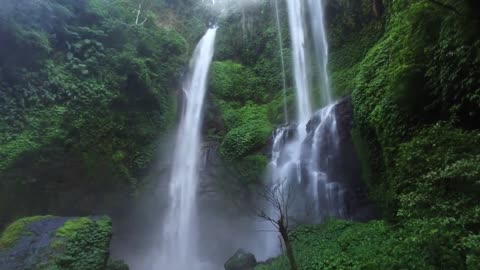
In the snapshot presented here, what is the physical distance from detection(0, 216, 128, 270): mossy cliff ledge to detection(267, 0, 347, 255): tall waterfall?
17.6 feet

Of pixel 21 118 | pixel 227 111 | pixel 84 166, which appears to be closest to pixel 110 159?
pixel 84 166

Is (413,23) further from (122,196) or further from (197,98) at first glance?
(197,98)

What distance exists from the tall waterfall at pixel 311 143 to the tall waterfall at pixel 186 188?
3660 mm

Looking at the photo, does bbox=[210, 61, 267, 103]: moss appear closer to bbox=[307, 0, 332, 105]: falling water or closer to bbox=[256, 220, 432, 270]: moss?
bbox=[307, 0, 332, 105]: falling water

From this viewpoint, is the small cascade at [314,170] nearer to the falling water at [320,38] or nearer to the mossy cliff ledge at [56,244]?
the falling water at [320,38]

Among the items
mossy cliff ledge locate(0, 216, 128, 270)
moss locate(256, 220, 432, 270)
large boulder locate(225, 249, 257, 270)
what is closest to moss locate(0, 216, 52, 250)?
mossy cliff ledge locate(0, 216, 128, 270)

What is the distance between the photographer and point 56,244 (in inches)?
385

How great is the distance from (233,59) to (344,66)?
773 centimetres

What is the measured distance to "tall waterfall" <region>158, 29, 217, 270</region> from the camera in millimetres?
15438

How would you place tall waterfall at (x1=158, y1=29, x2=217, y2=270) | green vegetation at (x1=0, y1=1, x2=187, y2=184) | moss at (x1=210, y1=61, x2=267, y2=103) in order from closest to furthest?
green vegetation at (x1=0, y1=1, x2=187, y2=184)
tall waterfall at (x1=158, y1=29, x2=217, y2=270)
moss at (x1=210, y1=61, x2=267, y2=103)

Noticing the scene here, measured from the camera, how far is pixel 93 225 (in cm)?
1077

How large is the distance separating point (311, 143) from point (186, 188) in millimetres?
6530

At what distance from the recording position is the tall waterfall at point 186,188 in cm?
1544

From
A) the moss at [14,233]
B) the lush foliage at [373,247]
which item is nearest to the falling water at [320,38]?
the lush foliage at [373,247]
